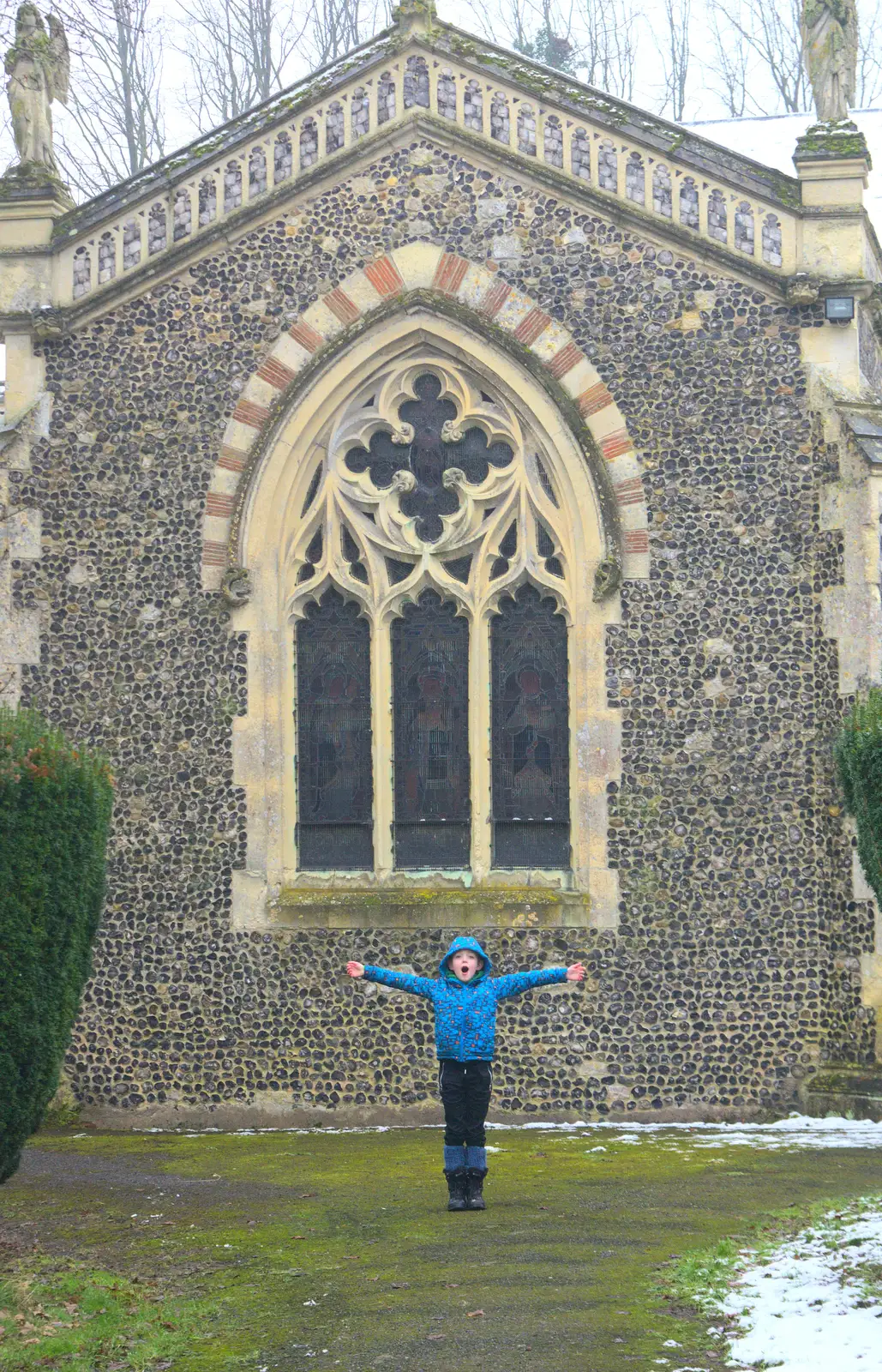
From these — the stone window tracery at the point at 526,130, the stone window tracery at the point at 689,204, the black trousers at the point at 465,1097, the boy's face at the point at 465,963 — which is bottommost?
the black trousers at the point at 465,1097

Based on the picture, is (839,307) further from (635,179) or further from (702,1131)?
(702,1131)

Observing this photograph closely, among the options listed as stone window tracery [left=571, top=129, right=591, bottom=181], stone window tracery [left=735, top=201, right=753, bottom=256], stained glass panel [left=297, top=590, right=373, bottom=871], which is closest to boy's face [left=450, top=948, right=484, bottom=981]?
stained glass panel [left=297, top=590, right=373, bottom=871]

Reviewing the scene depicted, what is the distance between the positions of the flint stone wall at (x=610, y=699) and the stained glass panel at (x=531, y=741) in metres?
0.49

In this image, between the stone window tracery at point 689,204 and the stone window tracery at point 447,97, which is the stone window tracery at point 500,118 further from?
the stone window tracery at point 689,204

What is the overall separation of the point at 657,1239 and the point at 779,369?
675cm

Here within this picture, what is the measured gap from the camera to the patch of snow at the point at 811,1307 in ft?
21.4

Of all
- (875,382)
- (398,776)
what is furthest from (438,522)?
(875,382)

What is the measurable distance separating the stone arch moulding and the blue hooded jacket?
3.47 meters

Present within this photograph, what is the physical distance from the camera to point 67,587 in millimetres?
13383

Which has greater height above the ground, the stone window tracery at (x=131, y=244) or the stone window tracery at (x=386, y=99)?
the stone window tracery at (x=386, y=99)

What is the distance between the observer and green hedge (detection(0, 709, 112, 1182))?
8000 mm

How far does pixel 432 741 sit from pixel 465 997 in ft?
14.1

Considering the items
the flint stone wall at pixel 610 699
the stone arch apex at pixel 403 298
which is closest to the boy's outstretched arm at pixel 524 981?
the flint stone wall at pixel 610 699

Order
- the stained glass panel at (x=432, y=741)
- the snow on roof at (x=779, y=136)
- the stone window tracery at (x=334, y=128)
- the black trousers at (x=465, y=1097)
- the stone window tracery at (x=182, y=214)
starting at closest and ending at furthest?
the black trousers at (x=465, y=1097) → the stained glass panel at (x=432, y=741) → the stone window tracery at (x=334, y=128) → the stone window tracery at (x=182, y=214) → the snow on roof at (x=779, y=136)
